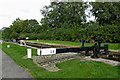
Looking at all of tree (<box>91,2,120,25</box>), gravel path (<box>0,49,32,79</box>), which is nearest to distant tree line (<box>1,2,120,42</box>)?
tree (<box>91,2,120,25</box>)

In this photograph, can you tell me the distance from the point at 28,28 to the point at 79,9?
20.5 metres

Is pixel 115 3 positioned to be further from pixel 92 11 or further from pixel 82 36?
pixel 82 36

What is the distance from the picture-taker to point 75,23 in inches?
1211

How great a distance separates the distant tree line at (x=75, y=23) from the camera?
14625mm

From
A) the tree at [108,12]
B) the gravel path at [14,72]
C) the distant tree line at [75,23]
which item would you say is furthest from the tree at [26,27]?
the gravel path at [14,72]

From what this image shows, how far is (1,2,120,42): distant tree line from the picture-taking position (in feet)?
48.0

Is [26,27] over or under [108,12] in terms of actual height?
under

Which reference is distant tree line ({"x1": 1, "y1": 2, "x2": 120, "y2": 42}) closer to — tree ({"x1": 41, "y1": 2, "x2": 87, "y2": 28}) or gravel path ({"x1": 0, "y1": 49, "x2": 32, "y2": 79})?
tree ({"x1": 41, "y1": 2, "x2": 87, "y2": 28})

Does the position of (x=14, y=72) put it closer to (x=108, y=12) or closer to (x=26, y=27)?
(x=108, y=12)

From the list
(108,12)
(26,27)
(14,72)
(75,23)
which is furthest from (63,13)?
(14,72)

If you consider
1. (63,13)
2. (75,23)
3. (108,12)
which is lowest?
(75,23)

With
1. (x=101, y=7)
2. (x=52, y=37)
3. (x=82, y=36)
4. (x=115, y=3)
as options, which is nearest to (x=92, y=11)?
(x=101, y=7)

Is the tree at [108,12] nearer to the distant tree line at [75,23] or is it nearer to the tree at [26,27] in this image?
the distant tree line at [75,23]

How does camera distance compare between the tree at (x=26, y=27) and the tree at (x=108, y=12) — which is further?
the tree at (x=26, y=27)
